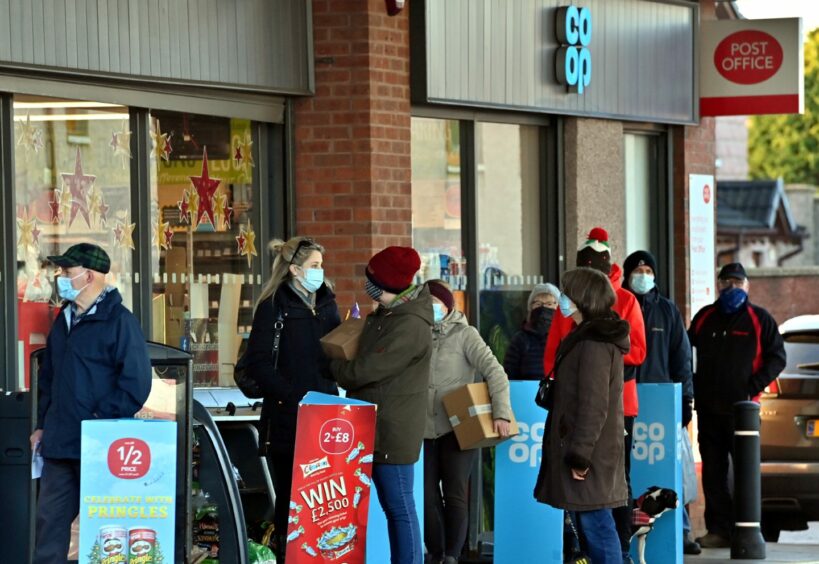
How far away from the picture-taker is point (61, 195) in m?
10.4

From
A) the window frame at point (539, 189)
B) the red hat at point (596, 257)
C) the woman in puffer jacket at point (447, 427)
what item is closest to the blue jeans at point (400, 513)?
the woman in puffer jacket at point (447, 427)

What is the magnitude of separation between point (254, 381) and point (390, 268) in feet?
3.65

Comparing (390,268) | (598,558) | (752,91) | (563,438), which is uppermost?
(752,91)

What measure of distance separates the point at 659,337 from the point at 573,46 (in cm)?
320

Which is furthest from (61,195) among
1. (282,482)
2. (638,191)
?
(638,191)

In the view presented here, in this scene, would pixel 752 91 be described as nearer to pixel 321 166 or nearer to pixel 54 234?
pixel 321 166

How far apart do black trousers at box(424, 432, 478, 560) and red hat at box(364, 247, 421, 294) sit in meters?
1.60

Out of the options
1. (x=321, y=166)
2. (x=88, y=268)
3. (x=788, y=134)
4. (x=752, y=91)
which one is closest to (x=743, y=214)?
(x=788, y=134)

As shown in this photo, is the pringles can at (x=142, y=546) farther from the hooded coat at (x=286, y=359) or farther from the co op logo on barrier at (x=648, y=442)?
the co op logo on barrier at (x=648, y=442)

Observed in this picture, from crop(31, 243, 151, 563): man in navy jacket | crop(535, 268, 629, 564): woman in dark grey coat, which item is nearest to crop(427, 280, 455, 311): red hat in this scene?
crop(535, 268, 629, 564): woman in dark grey coat

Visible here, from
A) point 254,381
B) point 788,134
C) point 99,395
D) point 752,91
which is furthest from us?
point 788,134

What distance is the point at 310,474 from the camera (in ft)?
27.0

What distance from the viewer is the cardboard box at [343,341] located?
333 inches

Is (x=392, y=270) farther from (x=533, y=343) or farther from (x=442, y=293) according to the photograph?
(x=533, y=343)
